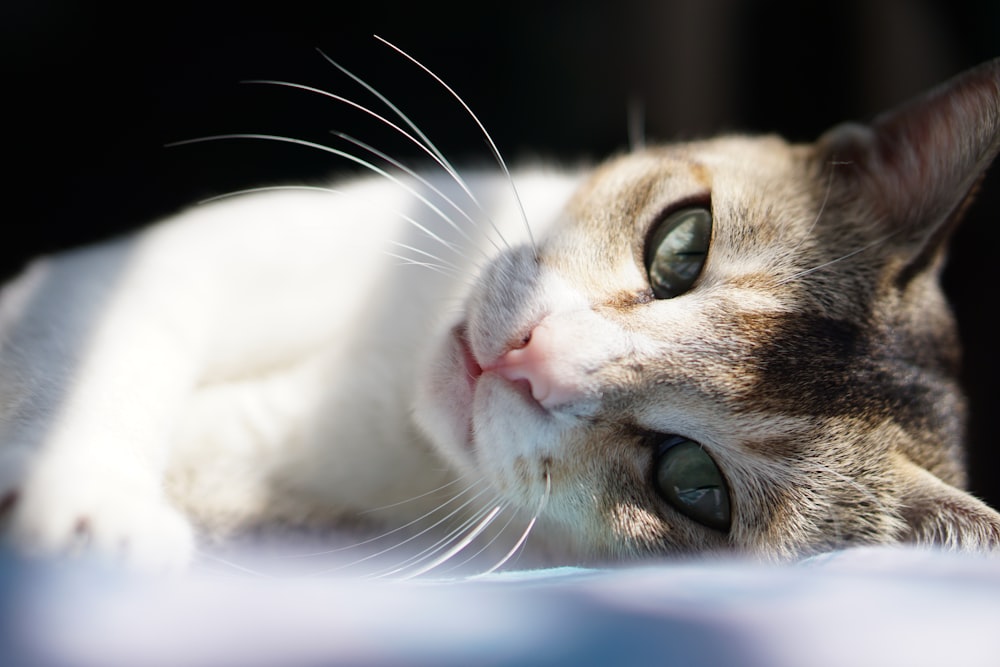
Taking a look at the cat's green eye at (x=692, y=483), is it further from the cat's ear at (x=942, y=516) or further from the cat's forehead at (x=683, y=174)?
the cat's forehead at (x=683, y=174)

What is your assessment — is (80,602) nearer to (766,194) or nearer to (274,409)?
(274,409)

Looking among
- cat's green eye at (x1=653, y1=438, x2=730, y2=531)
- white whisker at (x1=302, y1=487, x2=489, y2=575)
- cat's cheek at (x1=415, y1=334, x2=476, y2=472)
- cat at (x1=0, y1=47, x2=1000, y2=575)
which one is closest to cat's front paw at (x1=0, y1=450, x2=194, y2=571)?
cat at (x1=0, y1=47, x2=1000, y2=575)

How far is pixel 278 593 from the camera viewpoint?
861mm

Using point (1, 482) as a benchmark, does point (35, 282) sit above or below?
above

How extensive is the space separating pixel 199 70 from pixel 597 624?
2159 millimetres

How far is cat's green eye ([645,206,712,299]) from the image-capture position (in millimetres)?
1437

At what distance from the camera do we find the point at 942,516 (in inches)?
51.8

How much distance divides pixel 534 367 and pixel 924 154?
888mm

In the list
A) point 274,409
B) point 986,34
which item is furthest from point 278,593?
point 986,34

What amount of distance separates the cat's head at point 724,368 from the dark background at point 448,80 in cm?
80

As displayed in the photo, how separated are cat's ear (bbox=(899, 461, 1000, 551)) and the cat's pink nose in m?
0.59

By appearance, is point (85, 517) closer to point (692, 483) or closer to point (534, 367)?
point (534, 367)

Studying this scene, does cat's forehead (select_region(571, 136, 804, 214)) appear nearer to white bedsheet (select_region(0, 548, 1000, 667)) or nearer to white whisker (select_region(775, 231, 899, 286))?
white whisker (select_region(775, 231, 899, 286))

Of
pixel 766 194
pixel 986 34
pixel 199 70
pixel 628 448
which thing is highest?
pixel 199 70
